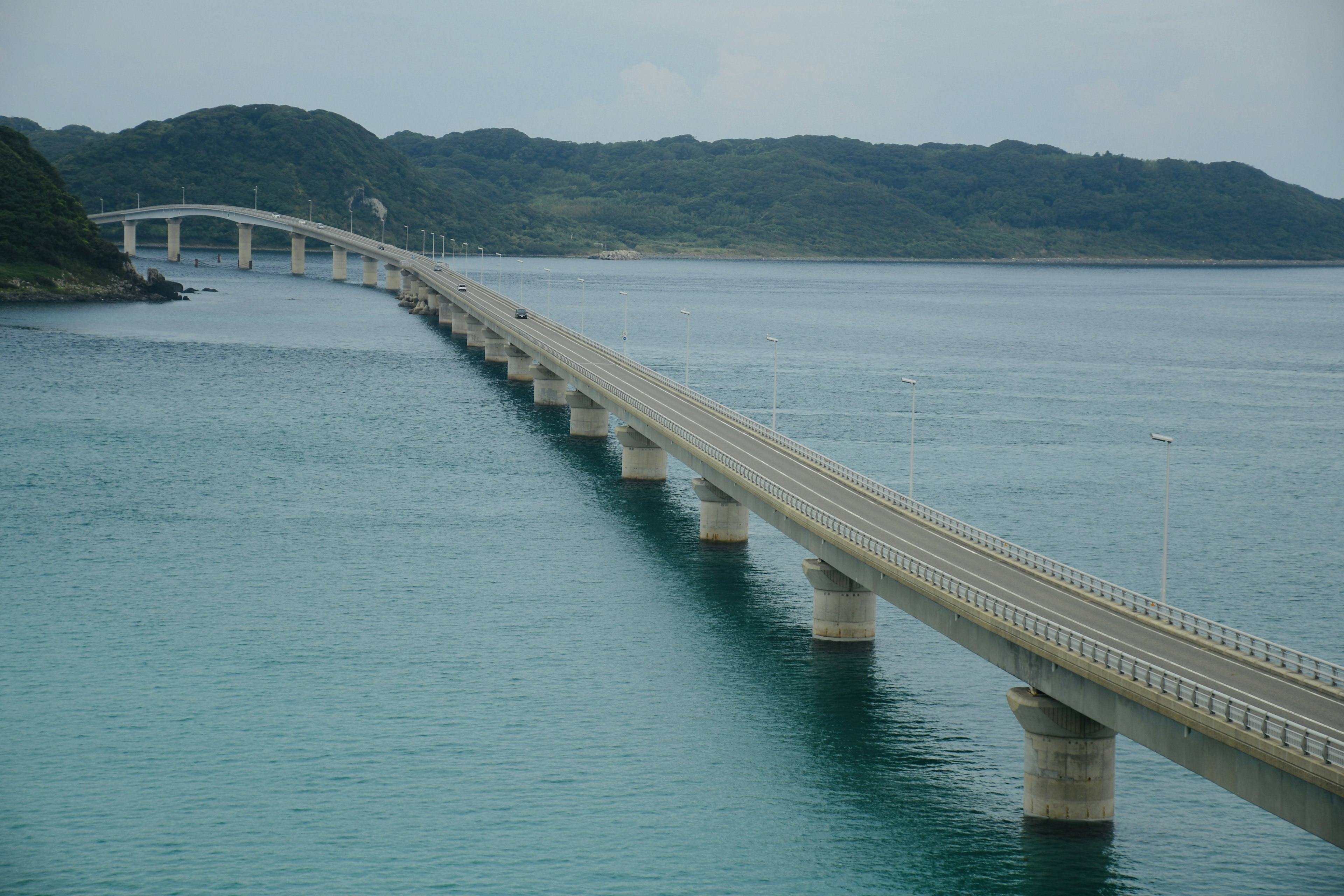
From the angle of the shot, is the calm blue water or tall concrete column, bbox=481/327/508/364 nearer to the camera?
the calm blue water

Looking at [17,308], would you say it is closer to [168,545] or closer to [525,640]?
[168,545]

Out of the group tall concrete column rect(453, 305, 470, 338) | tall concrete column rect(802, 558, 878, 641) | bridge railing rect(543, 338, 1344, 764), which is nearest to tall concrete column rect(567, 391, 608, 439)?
bridge railing rect(543, 338, 1344, 764)

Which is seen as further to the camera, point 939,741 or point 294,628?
point 294,628

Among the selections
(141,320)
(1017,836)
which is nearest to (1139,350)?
(141,320)

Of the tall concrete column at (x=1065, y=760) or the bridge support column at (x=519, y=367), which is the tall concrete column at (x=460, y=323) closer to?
the bridge support column at (x=519, y=367)

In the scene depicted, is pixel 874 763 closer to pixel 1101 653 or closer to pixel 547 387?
pixel 1101 653

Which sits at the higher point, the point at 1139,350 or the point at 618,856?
the point at 1139,350

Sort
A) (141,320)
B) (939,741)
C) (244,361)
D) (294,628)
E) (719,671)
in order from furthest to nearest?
1. (141,320)
2. (244,361)
3. (294,628)
4. (719,671)
5. (939,741)

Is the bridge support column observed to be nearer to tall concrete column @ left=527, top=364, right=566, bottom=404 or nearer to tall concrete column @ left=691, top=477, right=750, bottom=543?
tall concrete column @ left=527, top=364, right=566, bottom=404
